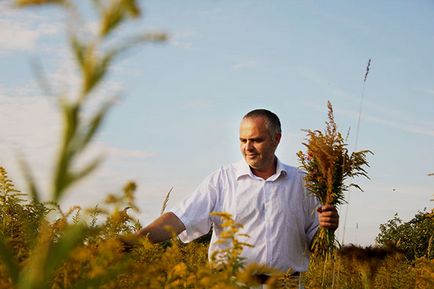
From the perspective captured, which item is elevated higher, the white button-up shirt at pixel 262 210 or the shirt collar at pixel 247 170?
the shirt collar at pixel 247 170

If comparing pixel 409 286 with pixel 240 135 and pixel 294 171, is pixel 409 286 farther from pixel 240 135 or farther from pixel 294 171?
pixel 240 135

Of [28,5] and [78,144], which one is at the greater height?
[28,5]

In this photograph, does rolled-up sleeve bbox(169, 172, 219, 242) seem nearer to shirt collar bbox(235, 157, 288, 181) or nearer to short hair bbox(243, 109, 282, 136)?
shirt collar bbox(235, 157, 288, 181)

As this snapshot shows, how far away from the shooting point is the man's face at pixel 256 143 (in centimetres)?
718

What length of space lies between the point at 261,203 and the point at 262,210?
3.0 inches

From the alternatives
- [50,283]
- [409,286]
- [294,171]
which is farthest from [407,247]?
[50,283]

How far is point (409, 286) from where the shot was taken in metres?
10.1

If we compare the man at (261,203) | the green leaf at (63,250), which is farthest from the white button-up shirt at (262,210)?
the green leaf at (63,250)

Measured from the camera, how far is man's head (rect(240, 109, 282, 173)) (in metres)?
7.18

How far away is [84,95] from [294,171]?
19.9ft

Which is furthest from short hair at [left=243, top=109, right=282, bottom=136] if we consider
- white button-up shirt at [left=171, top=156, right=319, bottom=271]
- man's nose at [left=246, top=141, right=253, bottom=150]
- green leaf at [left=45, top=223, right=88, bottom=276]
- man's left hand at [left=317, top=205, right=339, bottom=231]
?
green leaf at [left=45, top=223, right=88, bottom=276]

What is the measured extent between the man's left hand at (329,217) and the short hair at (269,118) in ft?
3.99

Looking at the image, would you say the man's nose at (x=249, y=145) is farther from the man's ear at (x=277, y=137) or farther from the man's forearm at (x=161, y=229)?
the man's forearm at (x=161, y=229)

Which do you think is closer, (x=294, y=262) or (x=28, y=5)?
(x=28, y=5)
